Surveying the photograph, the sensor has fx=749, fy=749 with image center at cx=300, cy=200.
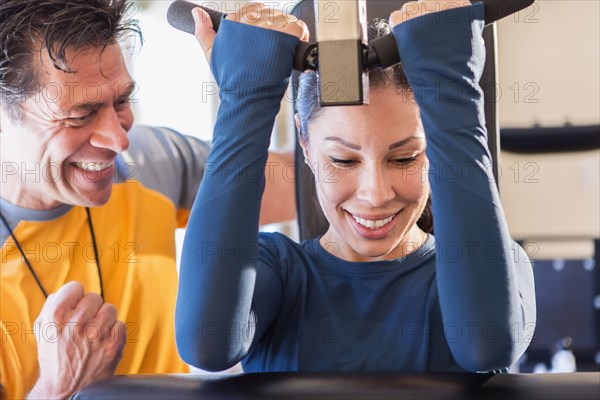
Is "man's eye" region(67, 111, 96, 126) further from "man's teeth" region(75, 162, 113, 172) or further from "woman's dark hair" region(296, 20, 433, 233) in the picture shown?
"woman's dark hair" region(296, 20, 433, 233)

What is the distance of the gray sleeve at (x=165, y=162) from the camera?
133cm

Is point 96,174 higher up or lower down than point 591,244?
higher up

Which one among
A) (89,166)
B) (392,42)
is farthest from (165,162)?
(392,42)

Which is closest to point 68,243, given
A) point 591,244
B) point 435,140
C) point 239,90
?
point 239,90

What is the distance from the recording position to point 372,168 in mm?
883

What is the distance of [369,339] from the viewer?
91 cm

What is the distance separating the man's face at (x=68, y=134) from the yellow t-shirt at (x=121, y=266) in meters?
0.05

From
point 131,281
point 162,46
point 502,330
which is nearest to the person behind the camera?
point 502,330

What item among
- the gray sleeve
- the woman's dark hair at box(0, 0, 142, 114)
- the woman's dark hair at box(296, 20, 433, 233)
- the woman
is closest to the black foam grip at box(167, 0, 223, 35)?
the woman

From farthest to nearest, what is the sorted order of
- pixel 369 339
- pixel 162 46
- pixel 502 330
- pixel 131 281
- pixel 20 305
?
1. pixel 162 46
2. pixel 131 281
3. pixel 20 305
4. pixel 369 339
5. pixel 502 330

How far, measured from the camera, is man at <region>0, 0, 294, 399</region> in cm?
117

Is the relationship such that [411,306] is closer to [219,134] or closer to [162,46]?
[219,134]

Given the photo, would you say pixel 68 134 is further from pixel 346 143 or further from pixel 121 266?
pixel 346 143

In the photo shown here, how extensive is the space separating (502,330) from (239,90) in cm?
37
